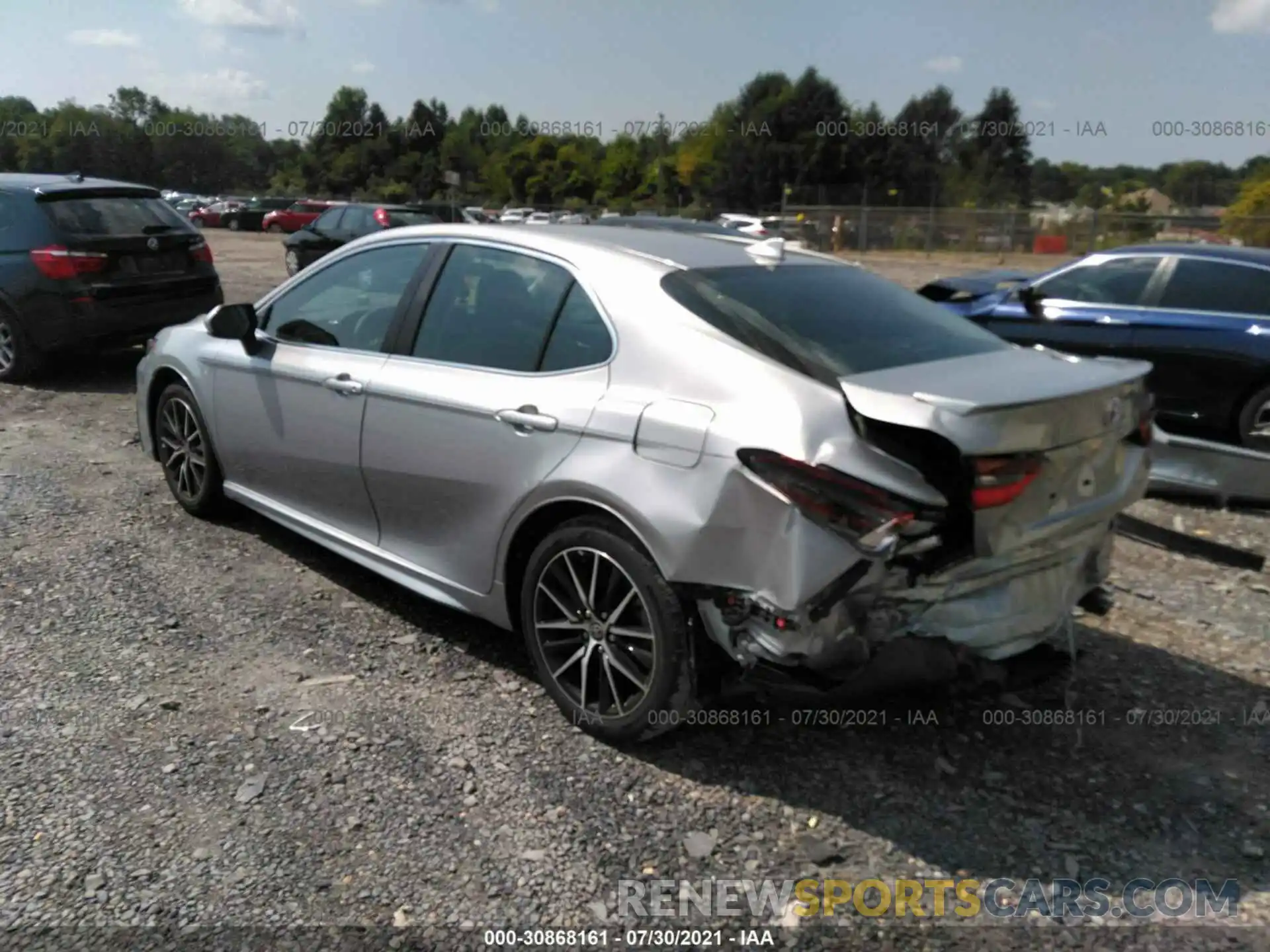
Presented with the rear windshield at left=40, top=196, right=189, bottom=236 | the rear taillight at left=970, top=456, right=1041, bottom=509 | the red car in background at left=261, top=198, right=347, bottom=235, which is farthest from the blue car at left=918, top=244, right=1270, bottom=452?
the red car in background at left=261, top=198, right=347, bottom=235

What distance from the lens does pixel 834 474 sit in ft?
9.27

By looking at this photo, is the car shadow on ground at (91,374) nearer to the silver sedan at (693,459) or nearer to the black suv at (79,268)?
the black suv at (79,268)

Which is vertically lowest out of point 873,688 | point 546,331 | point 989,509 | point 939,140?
point 873,688

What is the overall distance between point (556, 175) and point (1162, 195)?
129 ft

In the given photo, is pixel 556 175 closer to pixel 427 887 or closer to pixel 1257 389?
pixel 1257 389

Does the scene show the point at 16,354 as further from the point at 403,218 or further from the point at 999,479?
the point at 403,218

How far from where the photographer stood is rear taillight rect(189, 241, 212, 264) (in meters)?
9.45

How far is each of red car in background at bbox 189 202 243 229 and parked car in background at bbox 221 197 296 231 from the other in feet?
1.04

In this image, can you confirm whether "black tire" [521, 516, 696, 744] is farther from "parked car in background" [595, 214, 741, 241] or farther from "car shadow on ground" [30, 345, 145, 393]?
"car shadow on ground" [30, 345, 145, 393]

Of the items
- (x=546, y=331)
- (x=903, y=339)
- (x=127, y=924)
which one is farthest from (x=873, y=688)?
(x=127, y=924)

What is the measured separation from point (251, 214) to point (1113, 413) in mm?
44750

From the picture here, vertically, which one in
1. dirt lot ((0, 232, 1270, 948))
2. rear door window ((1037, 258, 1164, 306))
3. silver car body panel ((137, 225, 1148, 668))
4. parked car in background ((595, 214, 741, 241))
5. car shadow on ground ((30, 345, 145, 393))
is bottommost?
dirt lot ((0, 232, 1270, 948))

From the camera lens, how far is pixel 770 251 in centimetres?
403

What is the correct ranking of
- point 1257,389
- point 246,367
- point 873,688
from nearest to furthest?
point 873,688, point 246,367, point 1257,389
